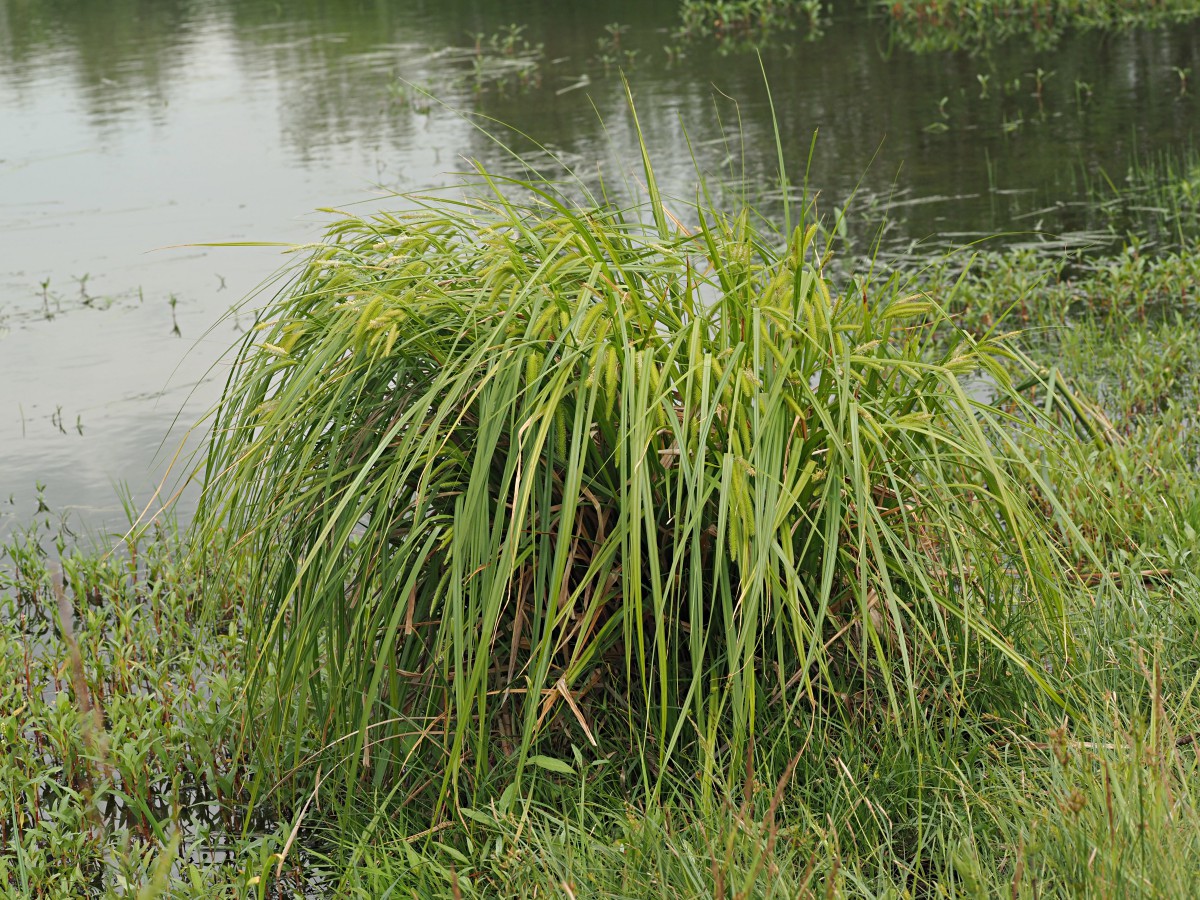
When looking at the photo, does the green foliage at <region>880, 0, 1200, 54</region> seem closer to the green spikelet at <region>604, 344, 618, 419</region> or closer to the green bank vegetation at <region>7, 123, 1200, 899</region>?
the green bank vegetation at <region>7, 123, 1200, 899</region>

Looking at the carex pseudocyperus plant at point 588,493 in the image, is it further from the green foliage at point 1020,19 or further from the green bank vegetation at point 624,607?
the green foliage at point 1020,19

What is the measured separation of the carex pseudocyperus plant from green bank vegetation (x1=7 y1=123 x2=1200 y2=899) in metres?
0.01

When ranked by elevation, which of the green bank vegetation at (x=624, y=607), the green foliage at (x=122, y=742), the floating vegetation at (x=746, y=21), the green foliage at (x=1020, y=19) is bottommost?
the green foliage at (x=122, y=742)

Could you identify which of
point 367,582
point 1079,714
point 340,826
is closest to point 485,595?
point 367,582

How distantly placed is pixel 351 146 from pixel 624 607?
32.6ft

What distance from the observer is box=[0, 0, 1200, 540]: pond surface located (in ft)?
22.7

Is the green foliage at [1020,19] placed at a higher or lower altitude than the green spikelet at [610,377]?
higher

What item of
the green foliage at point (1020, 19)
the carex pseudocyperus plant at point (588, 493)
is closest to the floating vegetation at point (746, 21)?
the green foliage at point (1020, 19)

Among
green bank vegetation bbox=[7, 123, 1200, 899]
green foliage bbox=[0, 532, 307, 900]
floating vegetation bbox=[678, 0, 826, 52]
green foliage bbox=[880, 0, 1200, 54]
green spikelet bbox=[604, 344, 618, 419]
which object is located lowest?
green foliage bbox=[0, 532, 307, 900]

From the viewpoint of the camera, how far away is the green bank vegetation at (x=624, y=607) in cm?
240

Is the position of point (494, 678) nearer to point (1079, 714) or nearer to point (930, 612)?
point (930, 612)

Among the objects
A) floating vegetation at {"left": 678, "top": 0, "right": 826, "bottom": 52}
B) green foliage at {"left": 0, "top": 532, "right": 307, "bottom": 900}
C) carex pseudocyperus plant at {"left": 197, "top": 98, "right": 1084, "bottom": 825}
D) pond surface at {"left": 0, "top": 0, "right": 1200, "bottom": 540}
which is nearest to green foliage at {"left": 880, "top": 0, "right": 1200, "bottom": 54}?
pond surface at {"left": 0, "top": 0, "right": 1200, "bottom": 540}

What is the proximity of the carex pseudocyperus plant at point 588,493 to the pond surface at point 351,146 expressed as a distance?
6.36 feet

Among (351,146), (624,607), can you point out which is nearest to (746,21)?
(351,146)
